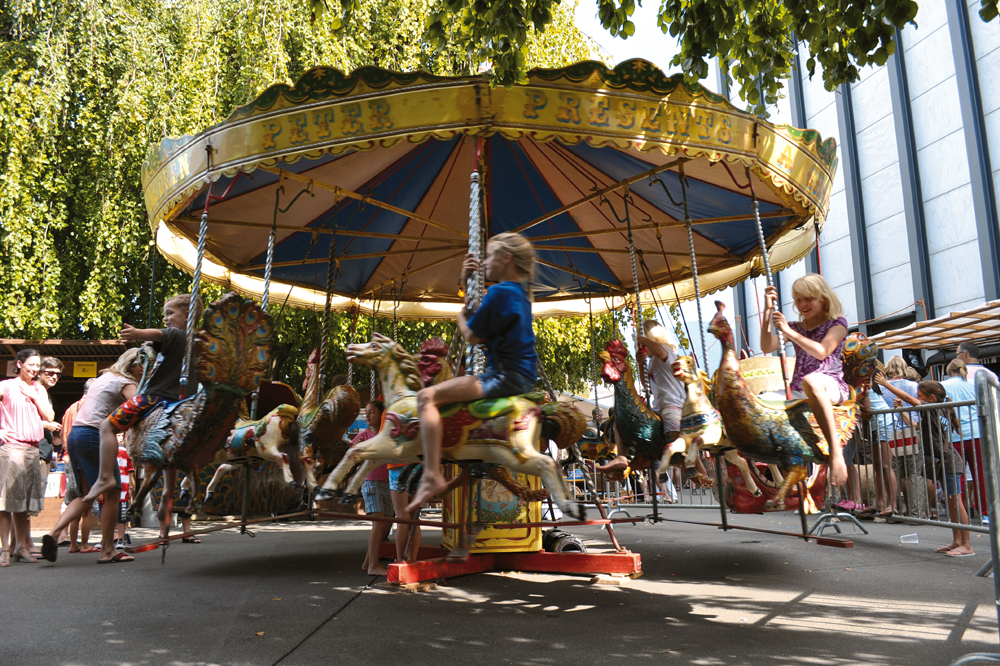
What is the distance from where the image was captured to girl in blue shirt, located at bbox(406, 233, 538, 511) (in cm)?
394

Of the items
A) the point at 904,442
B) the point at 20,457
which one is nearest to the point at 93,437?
the point at 20,457

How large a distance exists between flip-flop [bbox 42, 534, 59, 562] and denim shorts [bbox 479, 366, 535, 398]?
4.59 metres

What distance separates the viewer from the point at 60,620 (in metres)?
4.10

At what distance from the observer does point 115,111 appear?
12.3m

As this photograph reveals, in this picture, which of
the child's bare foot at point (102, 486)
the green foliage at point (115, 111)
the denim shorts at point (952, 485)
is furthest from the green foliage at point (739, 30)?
the green foliage at point (115, 111)

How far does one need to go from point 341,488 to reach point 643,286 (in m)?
7.36

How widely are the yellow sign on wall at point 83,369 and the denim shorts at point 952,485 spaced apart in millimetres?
12714

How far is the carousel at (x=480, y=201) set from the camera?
4.57 m

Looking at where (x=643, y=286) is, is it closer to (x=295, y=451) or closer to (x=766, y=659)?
(x=295, y=451)

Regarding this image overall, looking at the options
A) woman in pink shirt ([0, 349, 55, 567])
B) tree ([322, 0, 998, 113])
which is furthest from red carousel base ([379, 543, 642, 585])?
woman in pink shirt ([0, 349, 55, 567])

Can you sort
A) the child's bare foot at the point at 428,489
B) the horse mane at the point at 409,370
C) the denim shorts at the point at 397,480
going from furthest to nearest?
1. the denim shorts at the point at 397,480
2. the horse mane at the point at 409,370
3. the child's bare foot at the point at 428,489

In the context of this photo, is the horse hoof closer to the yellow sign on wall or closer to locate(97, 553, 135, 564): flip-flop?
locate(97, 553, 135, 564): flip-flop

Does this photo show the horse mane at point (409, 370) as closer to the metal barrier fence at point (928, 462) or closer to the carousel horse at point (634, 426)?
the carousel horse at point (634, 426)

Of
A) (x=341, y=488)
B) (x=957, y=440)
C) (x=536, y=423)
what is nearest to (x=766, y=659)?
(x=536, y=423)
